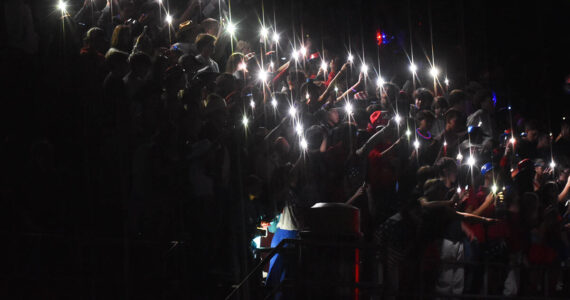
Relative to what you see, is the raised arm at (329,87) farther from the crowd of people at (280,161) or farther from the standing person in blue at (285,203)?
the standing person in blue at (285,203)

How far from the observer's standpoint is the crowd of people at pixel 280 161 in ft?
18.8

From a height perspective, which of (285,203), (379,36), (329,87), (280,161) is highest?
(379,36)

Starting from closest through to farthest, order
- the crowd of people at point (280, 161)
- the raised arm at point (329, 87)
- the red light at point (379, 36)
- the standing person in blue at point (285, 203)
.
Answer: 1. the crowd of people at point (280, 161)
2. the standing person in blue at point (285, 203)
3. the raised arm at point (329, 87)
4. the red light at point (379, 36)

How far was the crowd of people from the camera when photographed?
572 cm

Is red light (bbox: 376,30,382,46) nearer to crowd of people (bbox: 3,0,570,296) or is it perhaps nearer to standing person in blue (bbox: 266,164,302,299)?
crowd of people (bbox: 3,0,570,296)

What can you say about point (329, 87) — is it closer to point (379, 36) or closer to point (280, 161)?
point (280, 161)

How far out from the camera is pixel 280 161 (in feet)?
23.7

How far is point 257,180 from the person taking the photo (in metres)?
6.62

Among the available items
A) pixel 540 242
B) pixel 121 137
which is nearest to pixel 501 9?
pixel 540 242

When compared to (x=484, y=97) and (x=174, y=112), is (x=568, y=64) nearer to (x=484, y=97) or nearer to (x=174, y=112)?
(x=484, y=97)

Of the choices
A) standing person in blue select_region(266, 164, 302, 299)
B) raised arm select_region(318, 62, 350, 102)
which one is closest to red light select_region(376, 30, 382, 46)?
raised arm select_region(318, 62, 350, 102)

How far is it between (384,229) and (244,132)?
2.07 metres

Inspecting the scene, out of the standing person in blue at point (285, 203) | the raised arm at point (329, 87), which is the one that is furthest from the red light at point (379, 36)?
the standing person in blue at point (285, 203)

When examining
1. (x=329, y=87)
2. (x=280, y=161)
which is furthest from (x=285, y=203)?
(x=329, y=87)
